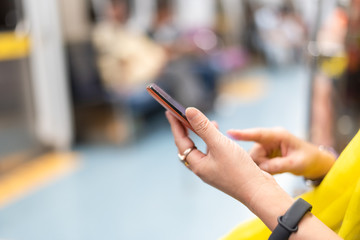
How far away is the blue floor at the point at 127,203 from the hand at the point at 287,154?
32.7 inches

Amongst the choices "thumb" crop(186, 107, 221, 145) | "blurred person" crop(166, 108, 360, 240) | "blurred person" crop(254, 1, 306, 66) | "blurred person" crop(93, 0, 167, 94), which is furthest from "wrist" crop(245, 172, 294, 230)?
"blurred person" crop(254, 1, 306, 66)

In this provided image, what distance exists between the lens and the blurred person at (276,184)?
0.75m

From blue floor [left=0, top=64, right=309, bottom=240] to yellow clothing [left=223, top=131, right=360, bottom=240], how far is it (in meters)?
0.94

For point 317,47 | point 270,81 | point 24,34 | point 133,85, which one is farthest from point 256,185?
point 270,81

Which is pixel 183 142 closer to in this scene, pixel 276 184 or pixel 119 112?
pixel 276 184

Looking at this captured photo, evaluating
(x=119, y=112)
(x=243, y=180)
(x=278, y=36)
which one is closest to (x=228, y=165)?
(x=243, y=180)

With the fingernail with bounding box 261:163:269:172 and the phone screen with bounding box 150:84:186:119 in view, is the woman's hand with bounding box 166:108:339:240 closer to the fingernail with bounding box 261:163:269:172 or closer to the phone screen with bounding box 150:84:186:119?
the phone screen with bounding box 150:84:186:119

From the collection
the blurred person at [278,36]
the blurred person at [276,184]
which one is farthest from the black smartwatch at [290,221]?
the blurred person at [278,36]

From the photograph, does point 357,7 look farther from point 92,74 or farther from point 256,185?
point 92,74

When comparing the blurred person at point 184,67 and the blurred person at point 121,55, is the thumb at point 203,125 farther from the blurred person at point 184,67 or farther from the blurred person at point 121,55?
the blurred person at point 184,67

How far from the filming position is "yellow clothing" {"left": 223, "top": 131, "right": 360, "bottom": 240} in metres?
0.82

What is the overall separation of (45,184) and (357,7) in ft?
7.89

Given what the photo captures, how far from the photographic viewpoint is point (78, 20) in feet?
14.9

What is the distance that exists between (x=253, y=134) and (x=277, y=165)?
0.30 ft
